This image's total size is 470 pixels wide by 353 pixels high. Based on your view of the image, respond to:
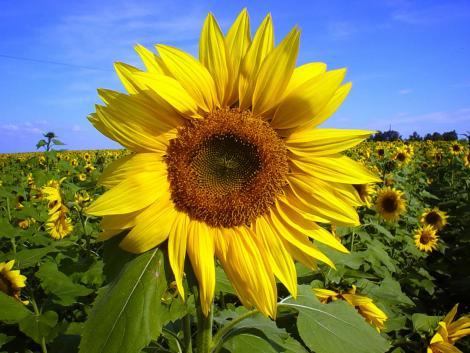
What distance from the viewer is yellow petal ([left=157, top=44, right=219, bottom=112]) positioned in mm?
1483

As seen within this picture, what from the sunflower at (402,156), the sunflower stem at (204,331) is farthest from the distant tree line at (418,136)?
the sunflower stem at (204,331)

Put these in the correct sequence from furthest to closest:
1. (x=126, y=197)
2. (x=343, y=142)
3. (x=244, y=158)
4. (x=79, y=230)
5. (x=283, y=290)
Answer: (x=79, y=230)
(x=283, y=290)
(x=244, y=158)
(x=343, y=142)
(x=126, y=197)

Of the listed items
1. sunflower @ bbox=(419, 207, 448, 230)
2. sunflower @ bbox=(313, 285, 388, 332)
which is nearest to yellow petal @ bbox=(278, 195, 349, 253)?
sunflower @ bbox=(313, 285, 388, 332)

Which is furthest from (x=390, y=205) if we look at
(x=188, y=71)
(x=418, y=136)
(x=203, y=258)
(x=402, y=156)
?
(x=418, y=136)

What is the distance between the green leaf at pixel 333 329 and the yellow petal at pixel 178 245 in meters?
0.63

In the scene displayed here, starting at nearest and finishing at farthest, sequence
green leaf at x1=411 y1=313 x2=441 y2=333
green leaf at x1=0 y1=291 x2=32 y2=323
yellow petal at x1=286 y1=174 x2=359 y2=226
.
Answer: yellow petal at x1=286 y1=174 x2=359 y2=226 → green leaf at x1=0 y1=291 x2=32 y2=323 → green leaf at x1=411 y1=313 x2=441 y2=333

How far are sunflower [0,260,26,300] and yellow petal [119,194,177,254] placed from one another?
221 centimetres

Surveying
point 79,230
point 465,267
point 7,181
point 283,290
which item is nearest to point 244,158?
point 283,290

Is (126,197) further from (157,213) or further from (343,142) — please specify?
(343,142)

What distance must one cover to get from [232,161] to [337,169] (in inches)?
16.2

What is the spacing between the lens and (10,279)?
10.9 ft

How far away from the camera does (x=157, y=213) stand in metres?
1.59

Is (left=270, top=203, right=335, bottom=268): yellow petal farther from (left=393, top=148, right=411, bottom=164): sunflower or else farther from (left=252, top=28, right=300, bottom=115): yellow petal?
(left=393, top=148, right=411, bottom=164): sunflower

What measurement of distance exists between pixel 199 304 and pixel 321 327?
551mm
